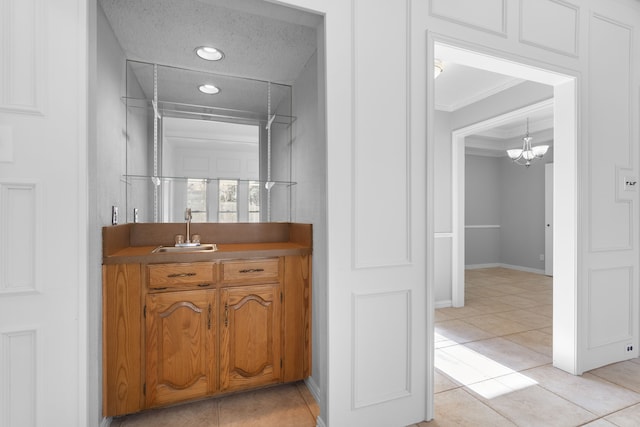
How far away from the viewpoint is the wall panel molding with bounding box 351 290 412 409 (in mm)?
1677

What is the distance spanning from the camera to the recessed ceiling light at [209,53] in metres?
2.26

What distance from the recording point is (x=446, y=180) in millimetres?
3990

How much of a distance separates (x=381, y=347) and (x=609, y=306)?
2010 mm

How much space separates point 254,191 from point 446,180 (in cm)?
251

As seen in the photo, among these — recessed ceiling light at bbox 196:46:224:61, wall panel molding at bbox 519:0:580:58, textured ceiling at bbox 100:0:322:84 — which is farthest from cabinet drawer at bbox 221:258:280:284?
wall panel molding at bbox 519:0:580:58

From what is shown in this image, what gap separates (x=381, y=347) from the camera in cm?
172

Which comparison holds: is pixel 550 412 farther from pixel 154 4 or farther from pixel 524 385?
pixel 154 4

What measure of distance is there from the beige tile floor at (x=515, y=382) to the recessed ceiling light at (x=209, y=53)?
2744 mm

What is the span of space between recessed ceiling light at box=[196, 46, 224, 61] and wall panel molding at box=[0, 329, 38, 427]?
195cm

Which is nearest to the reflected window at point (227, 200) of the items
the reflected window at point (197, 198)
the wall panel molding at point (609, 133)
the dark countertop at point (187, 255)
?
the reflected window at point (197, 198)

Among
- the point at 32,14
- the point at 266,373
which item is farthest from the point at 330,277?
the point at 32,14

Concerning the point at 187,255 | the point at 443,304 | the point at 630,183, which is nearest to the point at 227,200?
the point at 187,255

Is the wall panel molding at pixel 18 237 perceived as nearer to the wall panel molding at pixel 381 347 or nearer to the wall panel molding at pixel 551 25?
the wall panel molding at pixel 381 347

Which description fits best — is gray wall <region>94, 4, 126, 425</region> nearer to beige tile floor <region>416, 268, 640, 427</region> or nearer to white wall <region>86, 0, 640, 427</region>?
white wall <region>86, 0, 640, 427</region>
